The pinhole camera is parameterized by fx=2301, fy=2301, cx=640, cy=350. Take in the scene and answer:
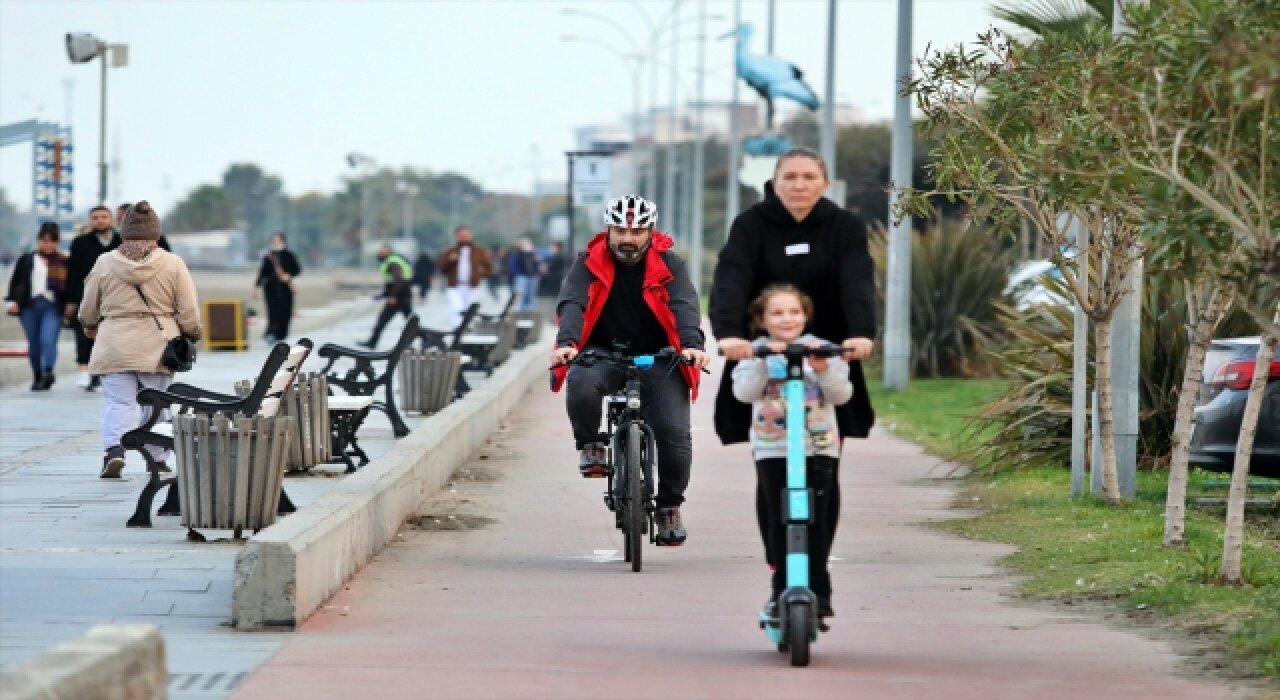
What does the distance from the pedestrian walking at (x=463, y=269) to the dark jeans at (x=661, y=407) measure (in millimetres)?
22571

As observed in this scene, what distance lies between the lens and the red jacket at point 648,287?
1045 centimetres

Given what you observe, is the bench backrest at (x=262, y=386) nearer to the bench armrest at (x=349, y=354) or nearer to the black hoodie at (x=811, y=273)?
the black hoodie at (x=811, y=273)

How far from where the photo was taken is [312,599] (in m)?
8.61

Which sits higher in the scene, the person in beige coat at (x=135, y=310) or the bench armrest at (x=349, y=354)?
the person in beige coat at (x=135, y=310)

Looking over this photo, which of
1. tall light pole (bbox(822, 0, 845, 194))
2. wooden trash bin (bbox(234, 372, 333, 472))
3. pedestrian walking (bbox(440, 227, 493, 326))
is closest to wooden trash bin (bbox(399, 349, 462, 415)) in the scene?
wooden trash bin (bbox(234, 372, 333, 472))

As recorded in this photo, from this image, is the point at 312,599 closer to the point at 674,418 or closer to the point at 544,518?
the point at 674,418

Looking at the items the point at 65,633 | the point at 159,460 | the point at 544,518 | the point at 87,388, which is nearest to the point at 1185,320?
the point at 544,518

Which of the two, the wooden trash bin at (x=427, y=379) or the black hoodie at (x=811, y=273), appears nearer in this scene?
the black hoodie at (x=811, y=273)

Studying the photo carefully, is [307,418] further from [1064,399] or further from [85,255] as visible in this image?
[85,255]

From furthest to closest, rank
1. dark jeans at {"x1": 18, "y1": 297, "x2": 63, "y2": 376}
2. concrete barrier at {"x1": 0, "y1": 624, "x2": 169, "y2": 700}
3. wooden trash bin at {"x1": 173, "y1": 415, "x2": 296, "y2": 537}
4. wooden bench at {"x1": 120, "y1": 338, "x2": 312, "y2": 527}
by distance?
dark jeans at {"x1": 18, "y1": 297, "x2": 63, "y2": 376}
wooden bench at {"x1": 120, "y1": 338, "x2": 312, "y2": 527}
wooden trash bin at {"x1": 173, "y1": 415, "x2": 296, "y2": 537}
concrete barrier at {"x1": 0, "y1": 624, "x2": 169, "y2": 700}

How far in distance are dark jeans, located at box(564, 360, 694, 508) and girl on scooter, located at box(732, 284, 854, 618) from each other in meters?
2.67

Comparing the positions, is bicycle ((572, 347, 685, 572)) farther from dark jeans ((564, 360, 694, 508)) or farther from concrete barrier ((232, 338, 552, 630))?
concrete barrier ((232, 338, 552, 630))

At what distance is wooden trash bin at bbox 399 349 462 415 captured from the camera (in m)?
19.3

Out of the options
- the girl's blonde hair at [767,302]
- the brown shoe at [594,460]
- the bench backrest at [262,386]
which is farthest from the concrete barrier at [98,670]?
the bench backrest at [262,386]
